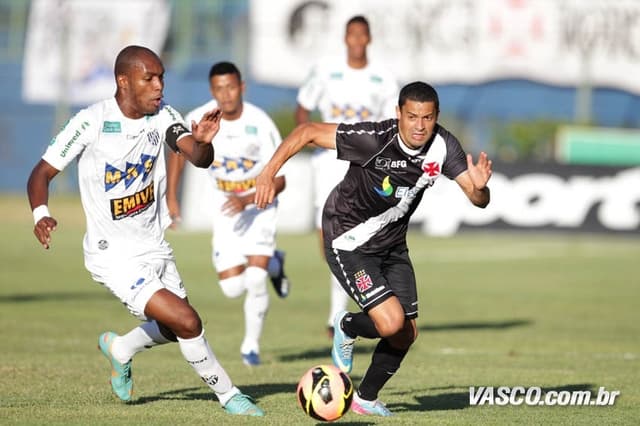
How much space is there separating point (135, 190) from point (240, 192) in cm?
350

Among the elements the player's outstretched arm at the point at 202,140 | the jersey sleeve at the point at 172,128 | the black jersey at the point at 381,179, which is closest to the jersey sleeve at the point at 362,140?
the black jersey at the point at 381,179

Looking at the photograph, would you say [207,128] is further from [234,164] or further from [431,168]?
[234,164]

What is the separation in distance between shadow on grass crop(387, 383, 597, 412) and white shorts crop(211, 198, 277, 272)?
2828 mm

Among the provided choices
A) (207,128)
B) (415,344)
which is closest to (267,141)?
(415,344)

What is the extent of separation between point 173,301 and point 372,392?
5.02ft

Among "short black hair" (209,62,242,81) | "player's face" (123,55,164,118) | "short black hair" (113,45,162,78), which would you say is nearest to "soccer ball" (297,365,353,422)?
"player's face" (123,55,164,118)

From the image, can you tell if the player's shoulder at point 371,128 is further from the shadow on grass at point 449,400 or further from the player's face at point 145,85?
the shadow on grass at point 449,400

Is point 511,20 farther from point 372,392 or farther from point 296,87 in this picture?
point 372,392

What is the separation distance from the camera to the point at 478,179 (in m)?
8.16

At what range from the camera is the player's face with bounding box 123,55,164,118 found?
8195mm

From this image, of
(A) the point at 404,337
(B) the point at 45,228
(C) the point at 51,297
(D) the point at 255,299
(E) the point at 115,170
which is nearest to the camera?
(B) the point at 45,228

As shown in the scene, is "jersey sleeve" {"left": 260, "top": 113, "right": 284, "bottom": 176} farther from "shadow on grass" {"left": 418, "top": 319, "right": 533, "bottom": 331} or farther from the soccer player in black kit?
"shadow on grass" {"left": 418, "top": 319, "right": 533, "bottom": 331}

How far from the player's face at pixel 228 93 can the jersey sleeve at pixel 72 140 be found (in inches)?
132

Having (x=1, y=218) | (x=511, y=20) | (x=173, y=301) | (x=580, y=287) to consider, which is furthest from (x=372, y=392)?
(x=511, y=20)
